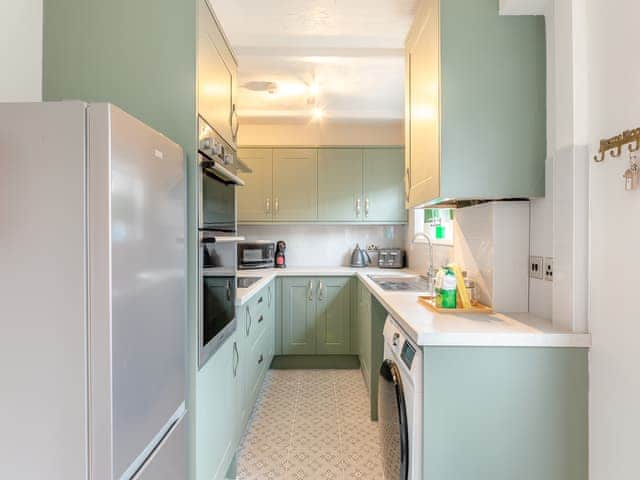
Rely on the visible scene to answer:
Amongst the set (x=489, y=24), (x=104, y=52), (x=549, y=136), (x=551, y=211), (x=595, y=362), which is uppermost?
(x=489, y=24)

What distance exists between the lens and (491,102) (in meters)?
1.50

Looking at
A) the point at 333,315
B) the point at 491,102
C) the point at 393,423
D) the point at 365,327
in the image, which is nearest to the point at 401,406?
the point at 393,423

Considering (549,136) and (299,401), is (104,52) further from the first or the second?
(299,401)

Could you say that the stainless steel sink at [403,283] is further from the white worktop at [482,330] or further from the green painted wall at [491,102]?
the green painted wall at [491,102]

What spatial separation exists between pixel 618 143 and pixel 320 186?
2.79 m

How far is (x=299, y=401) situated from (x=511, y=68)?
2.48m

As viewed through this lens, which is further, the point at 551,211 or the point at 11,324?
the point at 551,211

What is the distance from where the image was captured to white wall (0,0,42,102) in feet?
3.83

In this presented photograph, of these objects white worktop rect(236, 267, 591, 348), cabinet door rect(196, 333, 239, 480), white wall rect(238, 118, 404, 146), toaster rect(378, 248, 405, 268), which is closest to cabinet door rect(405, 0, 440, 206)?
white worktop rect(236, 267, 591, 348)

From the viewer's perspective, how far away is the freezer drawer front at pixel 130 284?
0.82 m

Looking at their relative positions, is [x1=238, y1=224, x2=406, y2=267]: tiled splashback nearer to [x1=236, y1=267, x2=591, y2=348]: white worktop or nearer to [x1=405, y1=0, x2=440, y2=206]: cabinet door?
[x1=405, y1=0, x2=440, y2=206]: cabinet door

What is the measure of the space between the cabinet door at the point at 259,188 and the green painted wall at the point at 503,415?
276 cm

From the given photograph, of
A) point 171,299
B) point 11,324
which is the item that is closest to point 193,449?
point 171,299

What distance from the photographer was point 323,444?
2.18 m
